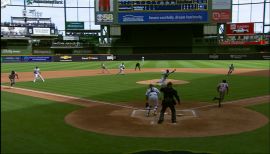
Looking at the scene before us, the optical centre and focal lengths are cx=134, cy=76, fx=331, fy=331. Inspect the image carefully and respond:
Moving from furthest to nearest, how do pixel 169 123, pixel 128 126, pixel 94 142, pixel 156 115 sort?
pixel 156 115
pixel 169 123
pixel 128 126
pixel 94 142

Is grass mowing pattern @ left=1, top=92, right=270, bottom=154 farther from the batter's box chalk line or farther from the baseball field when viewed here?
the batter's box chalk line

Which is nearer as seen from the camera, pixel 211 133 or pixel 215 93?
pixel 211 133

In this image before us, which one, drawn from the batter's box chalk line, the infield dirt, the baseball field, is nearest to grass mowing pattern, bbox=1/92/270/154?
the baseball field

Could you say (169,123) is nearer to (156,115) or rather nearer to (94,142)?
(156,115)

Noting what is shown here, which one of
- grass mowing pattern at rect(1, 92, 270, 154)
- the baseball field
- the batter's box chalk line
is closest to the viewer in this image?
grass mowing pattern at rect(1, 92, 270, 154)

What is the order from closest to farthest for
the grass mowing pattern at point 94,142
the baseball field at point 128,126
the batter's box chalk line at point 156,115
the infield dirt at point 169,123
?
the grass mowing pattern at point 94,142 → the baseball field at point 128,126 → the infield dirt at point 169,123 → the batter's box chalk line at point 156,115

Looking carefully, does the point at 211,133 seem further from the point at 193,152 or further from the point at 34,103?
the point at 34,103

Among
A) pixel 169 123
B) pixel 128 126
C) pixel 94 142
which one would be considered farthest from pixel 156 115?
pixel 94 142

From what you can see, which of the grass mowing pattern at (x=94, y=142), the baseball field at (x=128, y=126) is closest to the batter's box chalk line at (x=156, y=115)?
the baseball field at (x=128, y=126)

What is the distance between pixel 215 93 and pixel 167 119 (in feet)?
28.7

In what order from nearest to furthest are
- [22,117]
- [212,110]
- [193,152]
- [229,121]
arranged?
[193,152], [229,121], [22,117], [212,110]

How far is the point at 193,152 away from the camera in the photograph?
9.62m

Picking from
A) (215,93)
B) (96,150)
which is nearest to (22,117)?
(96,150)

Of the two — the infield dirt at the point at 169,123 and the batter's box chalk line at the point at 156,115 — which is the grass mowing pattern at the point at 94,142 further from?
the batter's box chalk line at the point at 156,115
